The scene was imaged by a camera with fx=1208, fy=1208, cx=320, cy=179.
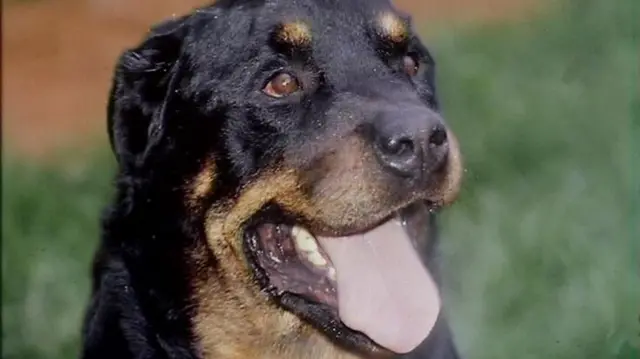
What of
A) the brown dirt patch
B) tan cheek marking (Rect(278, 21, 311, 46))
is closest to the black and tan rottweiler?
tan cheek marking (Rect(278, 21, 311, 46))

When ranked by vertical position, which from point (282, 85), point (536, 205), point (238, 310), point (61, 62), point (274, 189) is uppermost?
point (282, 85)

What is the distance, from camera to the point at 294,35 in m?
2.71

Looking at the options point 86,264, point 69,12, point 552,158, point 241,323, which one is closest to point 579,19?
point 552,158

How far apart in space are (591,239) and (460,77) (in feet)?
2.79

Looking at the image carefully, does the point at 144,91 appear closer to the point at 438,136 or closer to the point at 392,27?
the point at 392,27

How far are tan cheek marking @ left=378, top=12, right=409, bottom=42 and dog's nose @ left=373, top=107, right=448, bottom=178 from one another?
34 cm

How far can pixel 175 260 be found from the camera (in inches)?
113

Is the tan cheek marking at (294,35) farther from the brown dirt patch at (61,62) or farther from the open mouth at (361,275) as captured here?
the brown dirt patch at (61,62)

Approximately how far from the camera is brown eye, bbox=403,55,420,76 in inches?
113

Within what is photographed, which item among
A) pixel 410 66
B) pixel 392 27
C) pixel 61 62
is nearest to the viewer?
pixel 392 27


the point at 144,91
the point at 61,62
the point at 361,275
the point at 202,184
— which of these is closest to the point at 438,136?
the point at 361,275

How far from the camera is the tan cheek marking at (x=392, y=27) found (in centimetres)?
280

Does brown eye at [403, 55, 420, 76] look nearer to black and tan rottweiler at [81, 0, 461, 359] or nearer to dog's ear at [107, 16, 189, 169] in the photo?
black and tan rottweiler at [81, 0, 461, 359]

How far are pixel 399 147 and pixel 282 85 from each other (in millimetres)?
363
